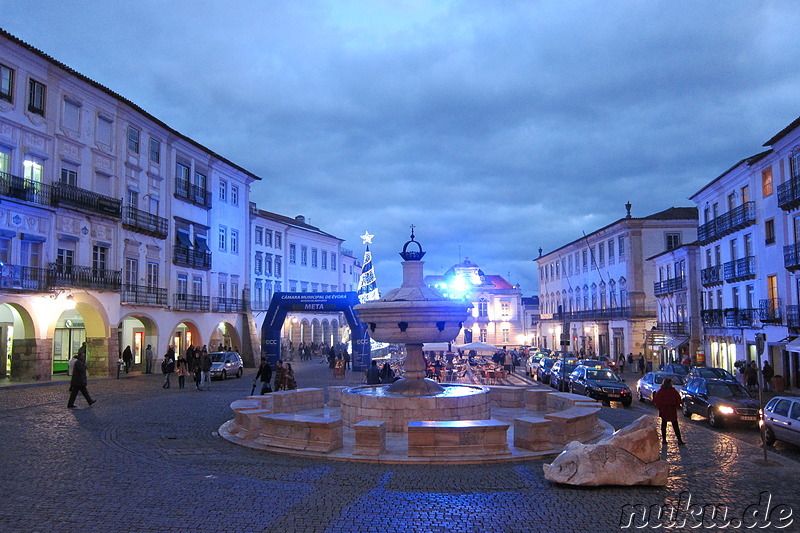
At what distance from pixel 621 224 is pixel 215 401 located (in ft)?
140

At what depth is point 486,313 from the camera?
90812 mm

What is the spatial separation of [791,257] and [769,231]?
10.6 feet

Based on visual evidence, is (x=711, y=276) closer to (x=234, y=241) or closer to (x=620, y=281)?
(x=620, y=281)

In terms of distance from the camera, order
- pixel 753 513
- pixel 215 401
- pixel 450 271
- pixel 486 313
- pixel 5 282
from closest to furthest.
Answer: pixel 753 513, pixel 215 401, pixel 5 282, pixel 486 313, pixel 450 271

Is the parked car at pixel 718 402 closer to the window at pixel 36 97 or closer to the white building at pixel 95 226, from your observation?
the white building at pixel 95 226

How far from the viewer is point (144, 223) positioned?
3562cm

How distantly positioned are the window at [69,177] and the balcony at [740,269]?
116ft

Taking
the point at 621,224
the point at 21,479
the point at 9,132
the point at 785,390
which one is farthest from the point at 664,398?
the point at 621,224

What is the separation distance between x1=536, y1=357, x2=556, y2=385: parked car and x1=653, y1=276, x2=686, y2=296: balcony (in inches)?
556

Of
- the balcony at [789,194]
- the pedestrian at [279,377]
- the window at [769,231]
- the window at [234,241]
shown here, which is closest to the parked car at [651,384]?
the balcony at [789,194]

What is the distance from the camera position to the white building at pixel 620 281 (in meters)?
53.2

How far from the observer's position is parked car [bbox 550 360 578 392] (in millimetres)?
26872

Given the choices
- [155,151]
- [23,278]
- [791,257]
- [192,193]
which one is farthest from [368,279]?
[791,257]

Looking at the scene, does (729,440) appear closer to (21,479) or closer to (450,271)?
(21,479)
